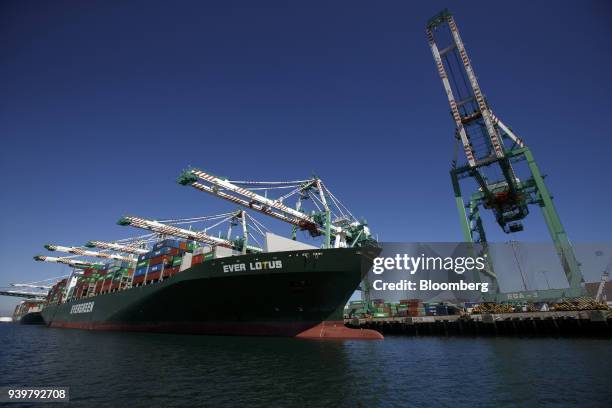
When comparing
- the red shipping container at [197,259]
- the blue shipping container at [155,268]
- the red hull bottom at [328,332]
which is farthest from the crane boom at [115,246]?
the red hull bottom at [328,332]

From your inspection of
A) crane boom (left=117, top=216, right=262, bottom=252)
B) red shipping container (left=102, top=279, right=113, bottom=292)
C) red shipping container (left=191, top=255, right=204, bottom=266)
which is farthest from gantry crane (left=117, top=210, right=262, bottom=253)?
red shipping container (left=102, top=279, right=113, bottom=292)

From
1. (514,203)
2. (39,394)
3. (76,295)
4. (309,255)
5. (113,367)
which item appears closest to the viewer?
(39,394)

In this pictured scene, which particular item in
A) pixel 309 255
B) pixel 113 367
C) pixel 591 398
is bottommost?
pixel 591 398

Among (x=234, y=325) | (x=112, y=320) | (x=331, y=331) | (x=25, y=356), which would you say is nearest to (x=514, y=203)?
(x=331, y=331)

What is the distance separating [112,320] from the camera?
3650 cm

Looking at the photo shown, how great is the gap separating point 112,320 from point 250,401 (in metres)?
35.1

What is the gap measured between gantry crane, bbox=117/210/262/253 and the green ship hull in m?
11.0

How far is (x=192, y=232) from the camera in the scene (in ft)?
130

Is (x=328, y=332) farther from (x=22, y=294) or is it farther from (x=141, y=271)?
(x=22, y=294)

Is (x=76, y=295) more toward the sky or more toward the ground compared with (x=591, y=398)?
more toward the sky

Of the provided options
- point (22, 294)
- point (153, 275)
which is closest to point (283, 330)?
point (153, 275)

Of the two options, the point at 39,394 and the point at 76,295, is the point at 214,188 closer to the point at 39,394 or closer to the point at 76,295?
the point at 39,394

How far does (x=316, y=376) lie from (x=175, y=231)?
31.0m

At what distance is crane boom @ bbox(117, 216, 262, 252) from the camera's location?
36.3 m
